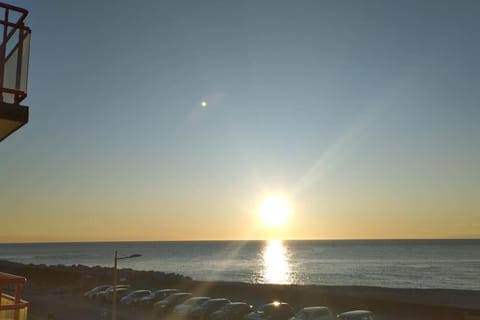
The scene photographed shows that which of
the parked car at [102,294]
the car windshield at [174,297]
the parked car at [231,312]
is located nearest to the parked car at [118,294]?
the parked car at [102,294]

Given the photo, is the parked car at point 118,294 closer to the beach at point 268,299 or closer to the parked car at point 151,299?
the beach at point 268,299

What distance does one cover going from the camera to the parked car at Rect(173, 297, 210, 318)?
1499 inches

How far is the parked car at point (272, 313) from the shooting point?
3325 cm

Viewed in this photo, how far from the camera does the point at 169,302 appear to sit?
139 feet

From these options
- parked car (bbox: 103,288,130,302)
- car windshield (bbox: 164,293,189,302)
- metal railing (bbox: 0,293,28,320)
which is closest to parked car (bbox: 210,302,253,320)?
car windshield (bbox: 164,293,189,302)

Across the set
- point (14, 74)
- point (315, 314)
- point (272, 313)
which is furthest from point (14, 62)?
point (272, 313)

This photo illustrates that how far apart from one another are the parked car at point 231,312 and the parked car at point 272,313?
1.53 meters

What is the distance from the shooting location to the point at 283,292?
51.4m

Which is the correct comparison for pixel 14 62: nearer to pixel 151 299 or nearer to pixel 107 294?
pixel 151 299

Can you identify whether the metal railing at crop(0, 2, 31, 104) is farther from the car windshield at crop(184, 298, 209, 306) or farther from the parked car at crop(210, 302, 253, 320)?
the car windshield at crop(184, 298, 209, 306)

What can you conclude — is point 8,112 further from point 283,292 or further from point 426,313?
point 283,292

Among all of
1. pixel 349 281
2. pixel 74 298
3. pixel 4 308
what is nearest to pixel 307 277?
pixel 349 281

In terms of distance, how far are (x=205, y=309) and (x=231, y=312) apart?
101 inches

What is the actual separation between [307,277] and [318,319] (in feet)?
250
